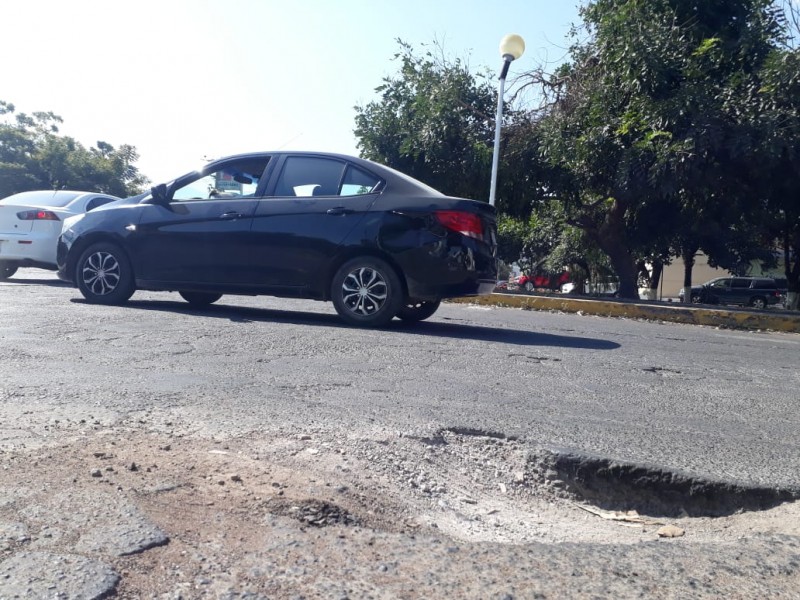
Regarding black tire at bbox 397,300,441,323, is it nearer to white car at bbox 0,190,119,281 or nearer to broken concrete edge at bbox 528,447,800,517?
broken concrete edge at bbox 528,447,800,517

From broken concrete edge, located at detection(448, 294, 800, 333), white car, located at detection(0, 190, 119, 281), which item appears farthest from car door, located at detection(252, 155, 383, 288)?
white car, located at detection(0, 190, 119, 281)

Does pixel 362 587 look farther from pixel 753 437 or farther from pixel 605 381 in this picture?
pixel 605 381

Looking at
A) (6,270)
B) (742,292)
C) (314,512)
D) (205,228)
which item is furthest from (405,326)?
(742,292)

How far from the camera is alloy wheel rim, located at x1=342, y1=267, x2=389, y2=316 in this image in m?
7.18

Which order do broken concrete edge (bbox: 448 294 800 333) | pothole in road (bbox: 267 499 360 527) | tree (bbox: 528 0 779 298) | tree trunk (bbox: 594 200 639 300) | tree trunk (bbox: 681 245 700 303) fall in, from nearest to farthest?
1. pothole in road (bbox: 267 499 360 527)
2. broken concrete edge (bbox: 448 294 800 333)
3. tree (bbox: 528 0 779 298)
4. tree trunk (bbox: 594 200 639 300)
5. tree trunk (bbox: 681 245 700 303)

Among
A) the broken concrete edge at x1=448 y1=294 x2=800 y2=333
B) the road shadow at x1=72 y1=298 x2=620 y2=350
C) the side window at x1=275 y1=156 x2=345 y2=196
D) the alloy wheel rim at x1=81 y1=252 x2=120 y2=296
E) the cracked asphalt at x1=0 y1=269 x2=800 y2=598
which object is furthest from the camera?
the broken concrete edge at x1=448 y1=294 x2=800 y2=333

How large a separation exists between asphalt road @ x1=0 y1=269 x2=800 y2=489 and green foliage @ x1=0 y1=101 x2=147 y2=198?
29.2m

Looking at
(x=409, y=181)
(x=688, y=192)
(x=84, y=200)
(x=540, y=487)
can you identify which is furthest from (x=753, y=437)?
(x=688, y=192)

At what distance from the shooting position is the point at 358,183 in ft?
24.5

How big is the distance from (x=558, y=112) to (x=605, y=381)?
12.5 m

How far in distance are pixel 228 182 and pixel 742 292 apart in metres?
35.3

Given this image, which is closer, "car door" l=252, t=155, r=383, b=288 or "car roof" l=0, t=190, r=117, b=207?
"car door" l=252, t=155, r=383, b=288

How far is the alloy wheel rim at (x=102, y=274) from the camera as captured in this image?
26.7 feet

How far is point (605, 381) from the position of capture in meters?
5.23
